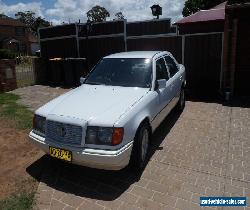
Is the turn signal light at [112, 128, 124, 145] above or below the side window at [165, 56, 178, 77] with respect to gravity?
below

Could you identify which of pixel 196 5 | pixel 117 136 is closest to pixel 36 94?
pixel 117 136

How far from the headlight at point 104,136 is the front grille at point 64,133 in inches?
5.8

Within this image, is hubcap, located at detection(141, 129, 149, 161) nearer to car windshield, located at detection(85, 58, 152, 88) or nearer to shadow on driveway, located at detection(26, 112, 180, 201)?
shadow on driveway, located at detection(26, 112, 180, 201)

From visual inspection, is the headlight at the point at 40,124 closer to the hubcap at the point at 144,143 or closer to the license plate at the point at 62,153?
the license plate at the point at 62,153

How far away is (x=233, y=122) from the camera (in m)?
7.12

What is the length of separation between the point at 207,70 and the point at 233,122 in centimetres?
342

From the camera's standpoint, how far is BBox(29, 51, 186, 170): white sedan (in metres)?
4.08

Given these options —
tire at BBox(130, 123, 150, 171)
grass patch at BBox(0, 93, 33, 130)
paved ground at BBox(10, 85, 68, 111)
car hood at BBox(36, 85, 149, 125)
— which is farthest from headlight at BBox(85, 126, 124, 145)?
paved ground at BBox(10, 85, 68, 111)

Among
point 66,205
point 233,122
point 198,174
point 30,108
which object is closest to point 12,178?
point 66,205

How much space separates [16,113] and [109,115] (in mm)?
4936

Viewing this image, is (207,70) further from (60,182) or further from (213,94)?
(60,182)

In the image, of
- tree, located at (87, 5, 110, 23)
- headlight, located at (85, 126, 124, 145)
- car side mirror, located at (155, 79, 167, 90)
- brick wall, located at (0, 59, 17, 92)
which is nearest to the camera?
headlight, located at (85, 126, 124, 145)

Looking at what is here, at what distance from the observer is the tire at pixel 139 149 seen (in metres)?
4.53

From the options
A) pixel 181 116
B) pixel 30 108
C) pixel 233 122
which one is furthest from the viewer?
pixel 30 108
